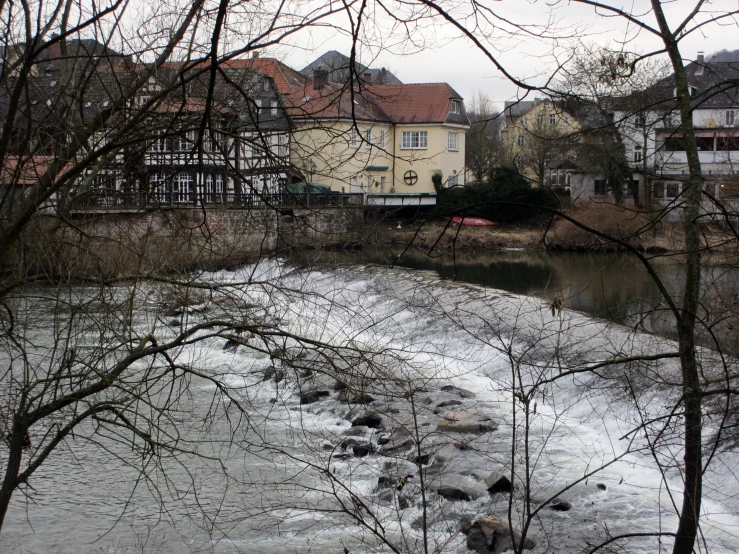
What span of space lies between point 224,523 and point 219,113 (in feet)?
14.0

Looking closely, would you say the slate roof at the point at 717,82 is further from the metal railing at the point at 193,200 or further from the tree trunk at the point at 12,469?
the tree trunk at the point at 12,469

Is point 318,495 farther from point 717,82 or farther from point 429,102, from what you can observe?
point 429,102

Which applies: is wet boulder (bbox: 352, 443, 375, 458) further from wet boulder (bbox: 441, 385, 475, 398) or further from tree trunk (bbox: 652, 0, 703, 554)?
tree trunk (bbox: 652, 0, 703, 554)

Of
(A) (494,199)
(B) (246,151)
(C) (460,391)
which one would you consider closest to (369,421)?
(C) (460,391)

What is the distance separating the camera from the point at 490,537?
22.6 ft

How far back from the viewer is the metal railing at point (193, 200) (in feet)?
13.9

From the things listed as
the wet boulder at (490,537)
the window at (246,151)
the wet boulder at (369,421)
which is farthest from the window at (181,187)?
the wet boulder at (369,421)

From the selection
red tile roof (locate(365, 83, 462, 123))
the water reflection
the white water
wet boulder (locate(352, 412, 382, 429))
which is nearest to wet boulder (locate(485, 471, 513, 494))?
the white water

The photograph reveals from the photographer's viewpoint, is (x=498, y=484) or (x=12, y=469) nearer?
(x=12, y=469)

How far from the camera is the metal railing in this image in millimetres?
4230

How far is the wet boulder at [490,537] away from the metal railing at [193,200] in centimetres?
327

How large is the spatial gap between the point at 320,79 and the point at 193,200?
3.49 ft

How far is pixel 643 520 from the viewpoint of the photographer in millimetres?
7492

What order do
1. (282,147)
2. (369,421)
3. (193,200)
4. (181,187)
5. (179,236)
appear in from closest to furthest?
(193,200), (282,147), (179,236), (181,187), (369,421)
